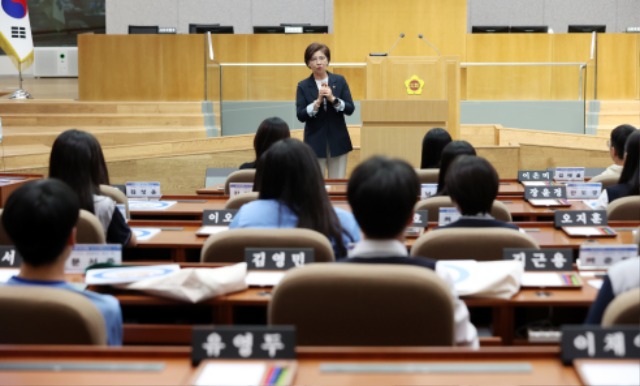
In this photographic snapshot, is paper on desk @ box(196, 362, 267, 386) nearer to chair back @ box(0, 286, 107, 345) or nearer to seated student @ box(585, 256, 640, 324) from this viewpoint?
chair back @ box(0, 286, 107, 345)

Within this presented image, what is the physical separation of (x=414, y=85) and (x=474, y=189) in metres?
5.17

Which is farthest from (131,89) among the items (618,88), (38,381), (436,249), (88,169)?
(38,381)

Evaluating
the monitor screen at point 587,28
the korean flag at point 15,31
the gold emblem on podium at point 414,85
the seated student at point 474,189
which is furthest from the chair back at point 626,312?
the korean flag at point 15,31

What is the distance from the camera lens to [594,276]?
123 inches

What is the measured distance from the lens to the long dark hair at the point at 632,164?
4875mm

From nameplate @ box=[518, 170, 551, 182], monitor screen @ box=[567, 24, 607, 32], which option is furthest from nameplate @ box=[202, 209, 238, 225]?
monitor screen @ box=[567, 24, 607, 32]

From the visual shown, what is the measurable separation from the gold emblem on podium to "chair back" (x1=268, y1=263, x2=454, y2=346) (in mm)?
6406

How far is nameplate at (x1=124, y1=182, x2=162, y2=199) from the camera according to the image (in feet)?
19.5

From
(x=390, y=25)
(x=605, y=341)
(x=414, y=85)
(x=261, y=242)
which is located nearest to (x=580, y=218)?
(x=261, y=242)

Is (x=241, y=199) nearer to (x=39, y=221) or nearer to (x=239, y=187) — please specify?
(x=239, y=187)

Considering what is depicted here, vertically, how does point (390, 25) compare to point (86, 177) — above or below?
above

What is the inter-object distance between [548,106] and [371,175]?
9.13 meters

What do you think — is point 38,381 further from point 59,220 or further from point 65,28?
point 65,28

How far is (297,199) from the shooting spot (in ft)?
11.8
